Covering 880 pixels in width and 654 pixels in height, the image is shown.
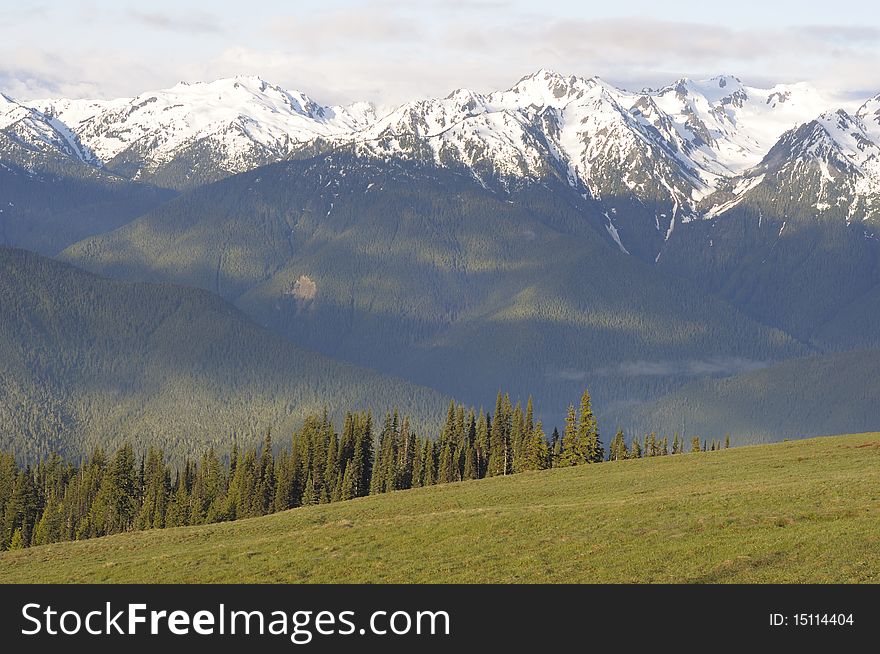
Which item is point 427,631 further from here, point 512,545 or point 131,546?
point 131,546

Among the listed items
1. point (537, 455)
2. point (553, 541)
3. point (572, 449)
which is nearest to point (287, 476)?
point (537, 455)

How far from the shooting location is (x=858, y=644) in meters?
49.2

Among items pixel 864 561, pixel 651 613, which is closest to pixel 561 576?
pixel 651 613

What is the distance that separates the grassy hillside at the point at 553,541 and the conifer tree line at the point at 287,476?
60.5 m

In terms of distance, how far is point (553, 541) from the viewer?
69.7 m

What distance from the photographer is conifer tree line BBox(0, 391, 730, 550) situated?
530ft

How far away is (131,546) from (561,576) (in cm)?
3571

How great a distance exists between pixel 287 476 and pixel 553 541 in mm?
104593

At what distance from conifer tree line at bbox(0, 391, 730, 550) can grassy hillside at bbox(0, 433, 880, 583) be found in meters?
60.5

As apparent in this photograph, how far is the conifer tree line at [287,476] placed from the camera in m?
162

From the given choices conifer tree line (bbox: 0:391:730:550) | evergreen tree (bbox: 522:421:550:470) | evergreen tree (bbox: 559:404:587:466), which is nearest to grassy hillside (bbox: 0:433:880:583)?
evergreen tree (bbox: 559:404:587:466)

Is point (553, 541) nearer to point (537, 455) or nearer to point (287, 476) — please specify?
point (537, 455)

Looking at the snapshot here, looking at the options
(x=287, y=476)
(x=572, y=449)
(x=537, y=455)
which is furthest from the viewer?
(x=287, y=476)

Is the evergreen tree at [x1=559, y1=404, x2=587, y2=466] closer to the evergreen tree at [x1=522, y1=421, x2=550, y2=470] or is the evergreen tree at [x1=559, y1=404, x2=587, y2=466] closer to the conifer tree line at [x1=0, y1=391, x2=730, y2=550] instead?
the conifer tree line at [x1=0, y1=391, x2=730, y2=550]
